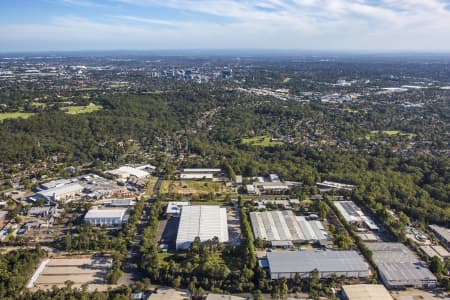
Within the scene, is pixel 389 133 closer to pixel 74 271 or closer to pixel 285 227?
pixel 285 227

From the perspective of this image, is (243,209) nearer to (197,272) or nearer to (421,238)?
(197,272)

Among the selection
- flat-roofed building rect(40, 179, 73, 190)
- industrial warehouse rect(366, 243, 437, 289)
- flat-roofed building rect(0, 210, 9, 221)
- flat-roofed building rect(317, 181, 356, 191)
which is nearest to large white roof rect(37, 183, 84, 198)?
flat-roofed building rect(40, 179, 73, 190)

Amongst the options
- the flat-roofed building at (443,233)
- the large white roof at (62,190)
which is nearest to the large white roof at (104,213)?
the large white roof at (62,190)

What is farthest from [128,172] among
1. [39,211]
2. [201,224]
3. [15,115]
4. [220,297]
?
[15,115]

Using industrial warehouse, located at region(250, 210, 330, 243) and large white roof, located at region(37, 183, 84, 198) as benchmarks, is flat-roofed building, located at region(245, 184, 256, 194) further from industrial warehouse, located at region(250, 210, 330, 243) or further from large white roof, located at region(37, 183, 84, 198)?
large white roof, located at region(37, 183, 84, 198)

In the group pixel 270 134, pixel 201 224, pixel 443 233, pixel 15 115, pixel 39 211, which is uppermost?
pixel 15 115

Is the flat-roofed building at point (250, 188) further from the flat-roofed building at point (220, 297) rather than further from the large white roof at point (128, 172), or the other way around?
the flat-roofed building at point (220, 297)
